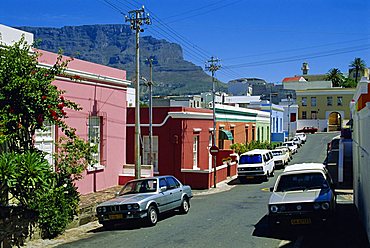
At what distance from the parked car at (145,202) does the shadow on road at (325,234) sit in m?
3.28

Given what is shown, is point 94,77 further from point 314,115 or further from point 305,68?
point 305,68

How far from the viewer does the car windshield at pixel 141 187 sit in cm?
1667

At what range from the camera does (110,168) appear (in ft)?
77.7

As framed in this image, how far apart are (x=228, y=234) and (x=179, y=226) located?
2.16 meters

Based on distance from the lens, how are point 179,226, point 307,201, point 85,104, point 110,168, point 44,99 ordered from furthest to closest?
point 110,168, point 85,104, point 179,226, point 44,99, point 307,201

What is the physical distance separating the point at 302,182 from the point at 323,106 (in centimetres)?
7438

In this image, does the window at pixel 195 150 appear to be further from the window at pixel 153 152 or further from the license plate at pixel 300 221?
the license plate at pixel 300 221

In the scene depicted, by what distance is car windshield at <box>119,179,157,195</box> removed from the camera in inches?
656

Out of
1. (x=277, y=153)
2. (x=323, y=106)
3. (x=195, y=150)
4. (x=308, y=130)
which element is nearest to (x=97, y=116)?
(x=195, y=150)

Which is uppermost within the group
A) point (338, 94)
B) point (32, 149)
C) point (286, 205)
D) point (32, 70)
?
point (338, 94)

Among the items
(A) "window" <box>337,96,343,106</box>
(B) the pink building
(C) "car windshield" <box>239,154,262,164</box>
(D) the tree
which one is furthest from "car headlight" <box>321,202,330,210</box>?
(A) "window" <box>337,96,343,106</box>

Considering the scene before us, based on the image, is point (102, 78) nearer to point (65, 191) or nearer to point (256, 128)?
point (65, 191)

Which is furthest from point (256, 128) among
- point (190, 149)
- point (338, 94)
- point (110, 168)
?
point (338, 94)

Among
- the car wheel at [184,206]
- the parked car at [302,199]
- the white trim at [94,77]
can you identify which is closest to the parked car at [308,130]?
the white trim at [94,77]
